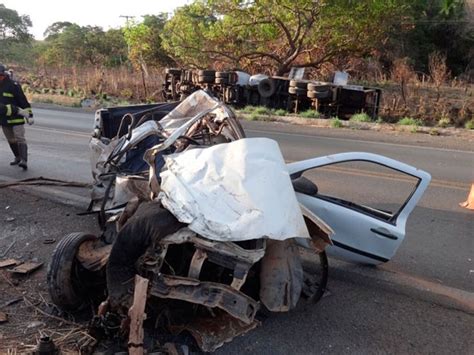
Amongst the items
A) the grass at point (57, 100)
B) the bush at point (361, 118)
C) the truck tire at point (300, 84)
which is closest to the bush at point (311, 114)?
the truck tire at point (300, 84)

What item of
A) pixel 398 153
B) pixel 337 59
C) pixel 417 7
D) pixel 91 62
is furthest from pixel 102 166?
pixel 91 62

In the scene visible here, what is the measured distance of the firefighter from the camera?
870 centimetres

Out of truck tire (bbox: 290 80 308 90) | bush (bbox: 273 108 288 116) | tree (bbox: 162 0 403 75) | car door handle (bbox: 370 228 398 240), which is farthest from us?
tree (bbox: 162 0 403 75)

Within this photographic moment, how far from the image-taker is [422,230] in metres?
6.09

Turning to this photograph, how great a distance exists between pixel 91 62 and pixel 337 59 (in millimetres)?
29791

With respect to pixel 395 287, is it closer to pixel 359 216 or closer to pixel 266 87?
pixel 359 216

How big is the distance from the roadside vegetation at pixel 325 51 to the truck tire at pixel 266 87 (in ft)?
5.39

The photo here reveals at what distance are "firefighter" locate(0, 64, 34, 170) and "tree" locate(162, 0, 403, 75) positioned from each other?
19553 millimetres

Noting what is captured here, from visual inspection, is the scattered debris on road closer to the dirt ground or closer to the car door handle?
the dirt ground

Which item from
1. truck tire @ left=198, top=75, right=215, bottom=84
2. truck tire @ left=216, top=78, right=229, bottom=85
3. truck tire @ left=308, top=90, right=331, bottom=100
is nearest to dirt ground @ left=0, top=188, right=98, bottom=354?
truck tire @ left=308, top=90, right=331, bottom=100

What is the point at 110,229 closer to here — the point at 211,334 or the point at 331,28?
the point at 211,334

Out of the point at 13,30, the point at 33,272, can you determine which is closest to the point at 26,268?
the point at 33,272

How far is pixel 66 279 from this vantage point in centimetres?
377

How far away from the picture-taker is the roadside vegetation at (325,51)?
21456mm
